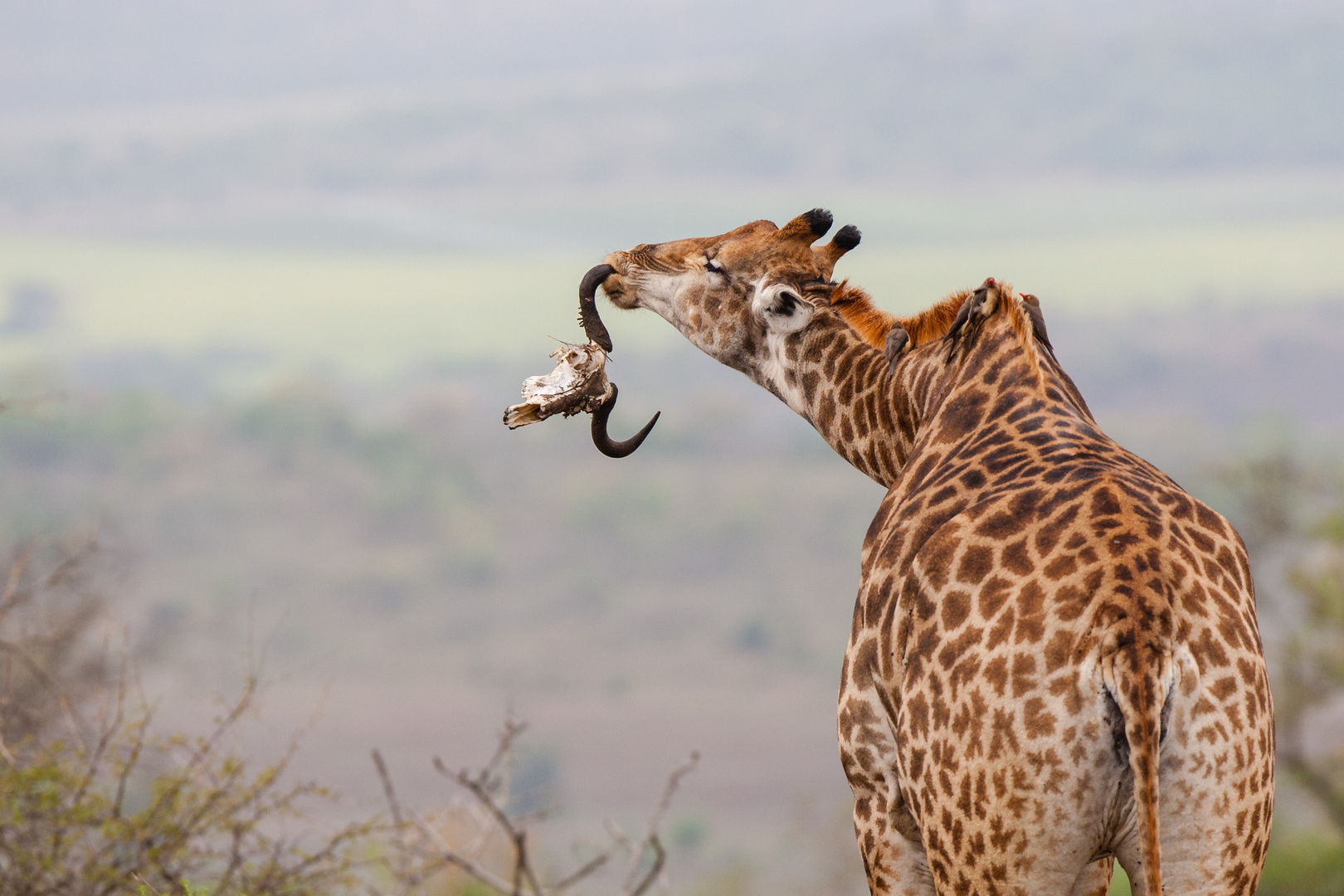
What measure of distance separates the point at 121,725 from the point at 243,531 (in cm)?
13817

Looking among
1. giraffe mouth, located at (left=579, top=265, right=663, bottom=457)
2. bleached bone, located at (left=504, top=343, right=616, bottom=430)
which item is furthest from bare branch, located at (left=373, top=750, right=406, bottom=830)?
bleached bone, located at (left=504, top=343, right=616, bottom=430)

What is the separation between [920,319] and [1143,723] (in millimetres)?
2819

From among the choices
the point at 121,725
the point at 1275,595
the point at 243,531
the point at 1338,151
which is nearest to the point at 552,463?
the point at 243,531

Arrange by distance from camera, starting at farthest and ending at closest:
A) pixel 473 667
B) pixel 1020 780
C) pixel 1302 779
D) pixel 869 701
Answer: pixel 473 667 < pixel 1302 779 < pixel 869 701 < pixel 1020 780

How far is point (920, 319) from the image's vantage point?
6.75m

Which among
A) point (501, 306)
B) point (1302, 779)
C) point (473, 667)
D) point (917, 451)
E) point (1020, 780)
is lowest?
point (473, 667)

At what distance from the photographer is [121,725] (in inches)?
388

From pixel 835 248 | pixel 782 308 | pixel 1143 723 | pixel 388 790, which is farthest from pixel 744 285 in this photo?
pixel 388 790

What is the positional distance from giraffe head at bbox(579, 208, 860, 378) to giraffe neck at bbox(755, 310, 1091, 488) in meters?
0.11

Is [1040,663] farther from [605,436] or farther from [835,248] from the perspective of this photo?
[835,248]

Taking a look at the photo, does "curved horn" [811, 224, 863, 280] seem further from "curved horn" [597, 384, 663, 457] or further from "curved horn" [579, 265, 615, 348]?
"curved horn" [597, 384, 663, 457]

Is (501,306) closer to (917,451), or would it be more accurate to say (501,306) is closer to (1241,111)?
(1241,111)

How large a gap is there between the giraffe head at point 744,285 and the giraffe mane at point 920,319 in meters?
0.11

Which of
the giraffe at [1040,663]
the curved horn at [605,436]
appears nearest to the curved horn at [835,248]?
the curved horn at [605,436]
